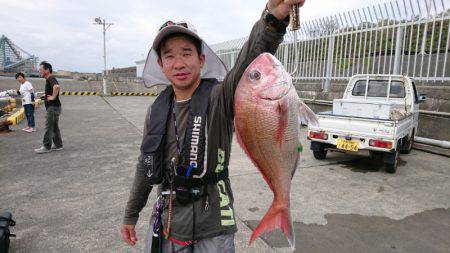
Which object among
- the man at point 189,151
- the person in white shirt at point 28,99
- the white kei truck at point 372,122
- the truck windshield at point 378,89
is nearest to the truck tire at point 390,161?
the white kei truck at point 372,122

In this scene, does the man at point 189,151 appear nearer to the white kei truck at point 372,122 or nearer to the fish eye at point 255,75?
the fish eye at point 255,75

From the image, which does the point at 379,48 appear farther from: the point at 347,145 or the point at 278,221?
the point at 278,221

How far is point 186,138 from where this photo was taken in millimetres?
1496

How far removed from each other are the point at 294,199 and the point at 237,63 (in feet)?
10.0

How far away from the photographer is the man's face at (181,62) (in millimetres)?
1520

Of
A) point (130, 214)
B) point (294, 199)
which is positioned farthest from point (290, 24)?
point (294, 199)

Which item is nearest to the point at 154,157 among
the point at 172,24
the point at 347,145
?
the point at 172,24

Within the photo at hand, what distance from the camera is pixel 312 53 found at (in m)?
10.9

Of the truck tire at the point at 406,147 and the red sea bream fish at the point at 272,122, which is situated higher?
the red sea bream fish at the point at 272,122

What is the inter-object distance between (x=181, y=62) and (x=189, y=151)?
444 mm

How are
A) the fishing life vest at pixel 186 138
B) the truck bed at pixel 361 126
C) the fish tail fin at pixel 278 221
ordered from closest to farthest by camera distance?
1. the fish tail fin at pixel 278 221
2. the fishing life vest at pixel 186 138
3. the truck bed at pixel 361 126

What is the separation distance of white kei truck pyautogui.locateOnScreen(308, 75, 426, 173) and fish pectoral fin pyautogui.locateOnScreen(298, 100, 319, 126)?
162 inches

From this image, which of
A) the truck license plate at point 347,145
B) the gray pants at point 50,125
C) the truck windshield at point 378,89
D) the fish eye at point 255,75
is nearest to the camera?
the fish eye at point 255,75

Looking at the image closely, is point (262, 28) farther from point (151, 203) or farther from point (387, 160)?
point (387, 160)
